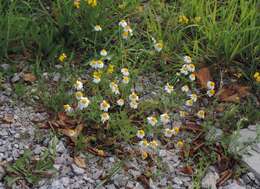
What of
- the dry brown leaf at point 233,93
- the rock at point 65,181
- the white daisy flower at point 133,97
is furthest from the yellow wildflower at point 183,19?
the rock at point 65,181

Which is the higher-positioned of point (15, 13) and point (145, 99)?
point (15, 13)

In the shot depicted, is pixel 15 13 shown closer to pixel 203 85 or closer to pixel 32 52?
pixel 32 52

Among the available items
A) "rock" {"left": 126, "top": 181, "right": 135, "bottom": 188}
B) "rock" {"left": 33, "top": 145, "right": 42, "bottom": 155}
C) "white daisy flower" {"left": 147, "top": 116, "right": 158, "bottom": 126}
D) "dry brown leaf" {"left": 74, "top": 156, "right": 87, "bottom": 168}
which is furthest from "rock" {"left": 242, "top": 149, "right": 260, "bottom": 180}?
"rock" {"left": 33, "top": 145, "right": 42, "bottom": 155}

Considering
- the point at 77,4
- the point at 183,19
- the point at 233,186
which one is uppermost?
the point at 77,4

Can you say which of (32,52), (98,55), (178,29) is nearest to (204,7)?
(178,29)

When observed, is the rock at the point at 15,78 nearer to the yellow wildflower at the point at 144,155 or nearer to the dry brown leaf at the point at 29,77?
the dry brown leaf at the point at 29,77

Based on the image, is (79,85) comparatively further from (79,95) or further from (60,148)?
(60,148)

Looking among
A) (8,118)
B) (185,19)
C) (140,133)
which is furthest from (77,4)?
(140,133)

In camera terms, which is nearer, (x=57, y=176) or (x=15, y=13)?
(x=57, y=176)
